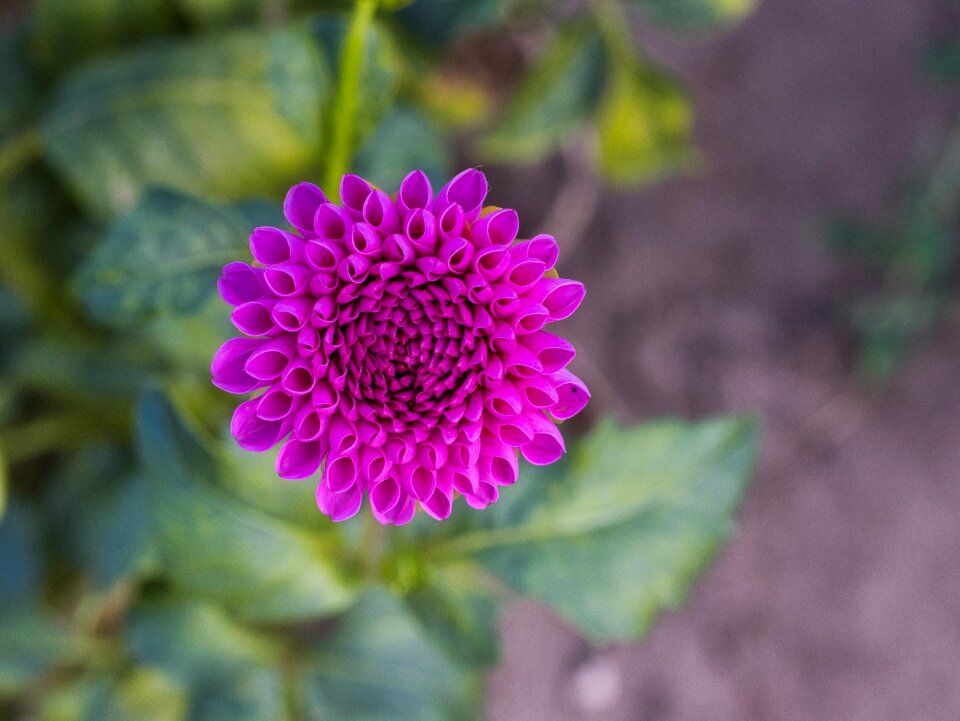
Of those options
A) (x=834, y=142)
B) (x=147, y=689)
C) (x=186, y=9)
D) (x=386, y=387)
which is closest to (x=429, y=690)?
(x=147, y=689)

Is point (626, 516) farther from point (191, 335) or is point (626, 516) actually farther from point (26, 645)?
point (26, 645)

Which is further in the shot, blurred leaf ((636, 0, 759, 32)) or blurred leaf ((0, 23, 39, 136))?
blurred leaf ((636, 0, 759, 32))

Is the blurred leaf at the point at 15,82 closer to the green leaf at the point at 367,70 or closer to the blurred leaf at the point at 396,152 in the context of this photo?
the blurred leaf at the point at 396,152

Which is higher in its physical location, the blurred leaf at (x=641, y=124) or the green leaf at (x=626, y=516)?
the blurred leaf at (x=641, y=124)

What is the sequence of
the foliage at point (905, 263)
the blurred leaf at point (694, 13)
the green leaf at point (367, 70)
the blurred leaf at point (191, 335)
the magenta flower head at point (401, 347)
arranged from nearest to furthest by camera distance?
the magenta flower head at point (401, 347), the green leaf at point (367, 70), the blurred leaf at point (191, 335), the blurred leaf at point (694, 13), the foliage at point (905, 263)

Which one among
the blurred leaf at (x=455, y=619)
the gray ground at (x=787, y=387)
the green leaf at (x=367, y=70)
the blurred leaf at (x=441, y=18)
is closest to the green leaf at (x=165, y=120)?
the blurred leaf at (x=441, y=18)

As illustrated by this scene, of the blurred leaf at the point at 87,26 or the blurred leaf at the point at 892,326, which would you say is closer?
the blurred leaf at the point at 87,26

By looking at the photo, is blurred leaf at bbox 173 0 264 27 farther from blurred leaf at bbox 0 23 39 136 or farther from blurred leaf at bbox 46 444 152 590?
blurred leaf at bbox 46 444 152 590

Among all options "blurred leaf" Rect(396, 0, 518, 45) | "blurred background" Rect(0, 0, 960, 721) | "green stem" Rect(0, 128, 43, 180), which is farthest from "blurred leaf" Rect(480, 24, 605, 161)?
"green stem" Rect(0, 128, 43, 180)
